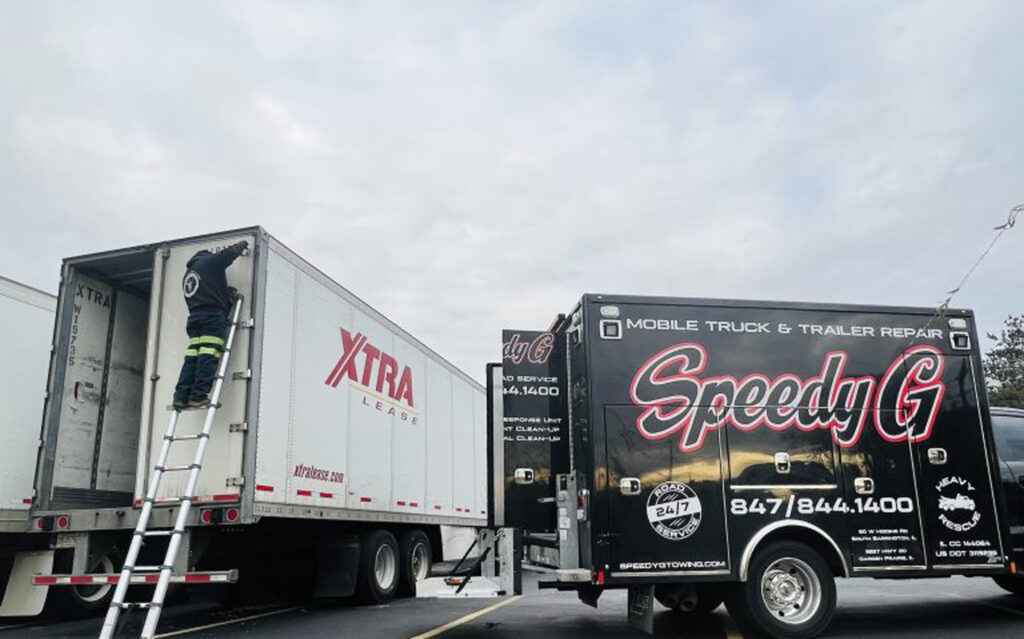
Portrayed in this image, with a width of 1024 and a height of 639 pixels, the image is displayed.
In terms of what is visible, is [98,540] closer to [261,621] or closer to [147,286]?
[261,621]

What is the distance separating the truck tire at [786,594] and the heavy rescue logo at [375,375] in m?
4.95

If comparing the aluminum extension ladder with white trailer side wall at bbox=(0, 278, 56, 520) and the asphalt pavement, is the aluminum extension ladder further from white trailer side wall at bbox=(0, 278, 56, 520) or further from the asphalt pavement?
white trailer side wall at bbox=(0, 278, 56, 520)

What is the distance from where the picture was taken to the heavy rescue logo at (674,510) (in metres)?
7.18

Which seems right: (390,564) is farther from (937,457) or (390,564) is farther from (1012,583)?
(1012,583)

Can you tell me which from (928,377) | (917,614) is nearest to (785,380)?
(928,377)

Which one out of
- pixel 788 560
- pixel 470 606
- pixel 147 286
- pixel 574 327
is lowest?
pixel 470 606

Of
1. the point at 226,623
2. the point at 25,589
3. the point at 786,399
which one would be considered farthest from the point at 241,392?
the point at 786,399

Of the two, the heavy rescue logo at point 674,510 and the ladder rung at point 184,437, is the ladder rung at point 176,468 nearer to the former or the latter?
the ladder rung at point 184,437

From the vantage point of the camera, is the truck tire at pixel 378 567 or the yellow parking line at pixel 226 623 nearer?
the yellow parking line at pixel 226 623

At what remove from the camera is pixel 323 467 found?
898 cm

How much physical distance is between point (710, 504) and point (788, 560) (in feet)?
2.89

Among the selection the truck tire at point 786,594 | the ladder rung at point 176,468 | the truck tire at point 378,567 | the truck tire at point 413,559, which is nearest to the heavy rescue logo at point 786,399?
the truck tire at point 786,594

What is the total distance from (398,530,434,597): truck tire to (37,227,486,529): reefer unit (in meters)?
0.90

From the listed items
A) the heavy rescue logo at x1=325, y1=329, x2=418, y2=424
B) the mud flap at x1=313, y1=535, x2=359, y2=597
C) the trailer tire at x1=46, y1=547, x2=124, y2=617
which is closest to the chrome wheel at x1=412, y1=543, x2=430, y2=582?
the mud flap at x1=313, y1=535, x2=359, y2=597
